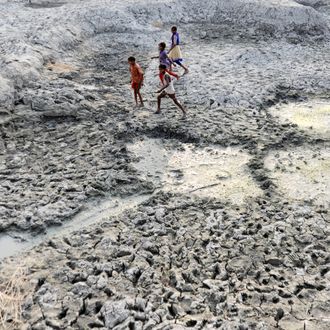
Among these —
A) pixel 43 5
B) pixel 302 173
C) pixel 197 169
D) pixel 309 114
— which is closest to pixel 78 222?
pixel 197 169

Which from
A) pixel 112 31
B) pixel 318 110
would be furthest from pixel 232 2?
pixel 318 110

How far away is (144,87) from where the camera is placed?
1108cm

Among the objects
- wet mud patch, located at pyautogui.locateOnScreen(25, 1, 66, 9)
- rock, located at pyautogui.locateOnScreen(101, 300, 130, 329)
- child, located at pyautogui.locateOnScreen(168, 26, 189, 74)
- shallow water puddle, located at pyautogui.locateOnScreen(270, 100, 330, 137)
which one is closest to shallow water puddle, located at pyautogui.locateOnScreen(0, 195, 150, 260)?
rock, located at pyautogui.locateOnScreen(101, 300, 130, 329)

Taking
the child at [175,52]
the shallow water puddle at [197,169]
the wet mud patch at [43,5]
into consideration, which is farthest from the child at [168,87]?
the wet mud patch at [43,5]

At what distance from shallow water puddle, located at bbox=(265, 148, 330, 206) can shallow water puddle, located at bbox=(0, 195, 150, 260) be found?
2410 mm

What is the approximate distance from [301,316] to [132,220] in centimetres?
280

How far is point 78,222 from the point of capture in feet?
21.5

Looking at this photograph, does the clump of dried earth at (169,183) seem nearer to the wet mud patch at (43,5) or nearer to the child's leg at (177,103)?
A: the child's leg at (177,103)

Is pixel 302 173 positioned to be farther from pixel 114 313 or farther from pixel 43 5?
pixel 43 5

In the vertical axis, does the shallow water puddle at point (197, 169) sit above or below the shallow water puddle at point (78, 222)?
above

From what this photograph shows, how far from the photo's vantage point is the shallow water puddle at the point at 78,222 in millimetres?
6125

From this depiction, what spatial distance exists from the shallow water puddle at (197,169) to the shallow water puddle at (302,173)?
49 centimetres

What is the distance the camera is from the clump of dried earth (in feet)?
16.2

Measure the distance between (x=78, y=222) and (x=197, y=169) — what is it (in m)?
2.42
